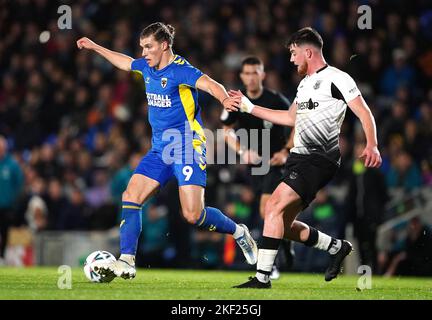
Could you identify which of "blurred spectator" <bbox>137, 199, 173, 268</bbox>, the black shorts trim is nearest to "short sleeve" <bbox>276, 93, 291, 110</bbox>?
the black shorts trim

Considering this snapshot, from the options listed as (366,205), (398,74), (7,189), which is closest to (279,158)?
(366,205)

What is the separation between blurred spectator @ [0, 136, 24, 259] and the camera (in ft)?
47.1

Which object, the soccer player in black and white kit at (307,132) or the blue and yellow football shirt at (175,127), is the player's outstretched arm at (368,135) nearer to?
the soccer player in black and white kit at (307,132)

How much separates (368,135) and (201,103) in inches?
343

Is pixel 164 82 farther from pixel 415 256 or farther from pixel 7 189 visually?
pixel 7 189

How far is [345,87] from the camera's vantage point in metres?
8.20

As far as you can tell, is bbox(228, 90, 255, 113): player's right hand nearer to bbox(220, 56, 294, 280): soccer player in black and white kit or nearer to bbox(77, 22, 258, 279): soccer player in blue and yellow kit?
bbox(77, 22, 258, 279): soccer player in blue and yellow kit

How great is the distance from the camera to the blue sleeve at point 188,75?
8.91 metres

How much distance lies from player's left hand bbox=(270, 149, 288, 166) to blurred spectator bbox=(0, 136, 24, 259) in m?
5.39

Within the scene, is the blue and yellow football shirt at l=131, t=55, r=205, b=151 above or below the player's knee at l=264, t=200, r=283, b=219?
above

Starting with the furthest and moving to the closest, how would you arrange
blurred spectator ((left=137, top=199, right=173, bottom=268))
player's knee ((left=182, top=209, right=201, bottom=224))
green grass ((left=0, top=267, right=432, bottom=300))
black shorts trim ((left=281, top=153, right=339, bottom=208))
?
blurred spectator ((left=137, top=199, right=173, bottom=268)), player's knee ((left=182, top=209, right=201, bottom=224)), black shorts trim ((left=281, top=153, right=339, bottom=208)), green grass ((left=0, top=267, right=432, bottom=300))

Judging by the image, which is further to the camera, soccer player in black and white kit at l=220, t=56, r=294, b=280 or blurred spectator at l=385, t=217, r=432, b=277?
blurred spectator at l=385, t=217, r=432, b=277

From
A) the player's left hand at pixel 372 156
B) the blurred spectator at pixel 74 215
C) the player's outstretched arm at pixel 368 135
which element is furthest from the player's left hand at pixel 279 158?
the blurred spectator at pixel 74 215
